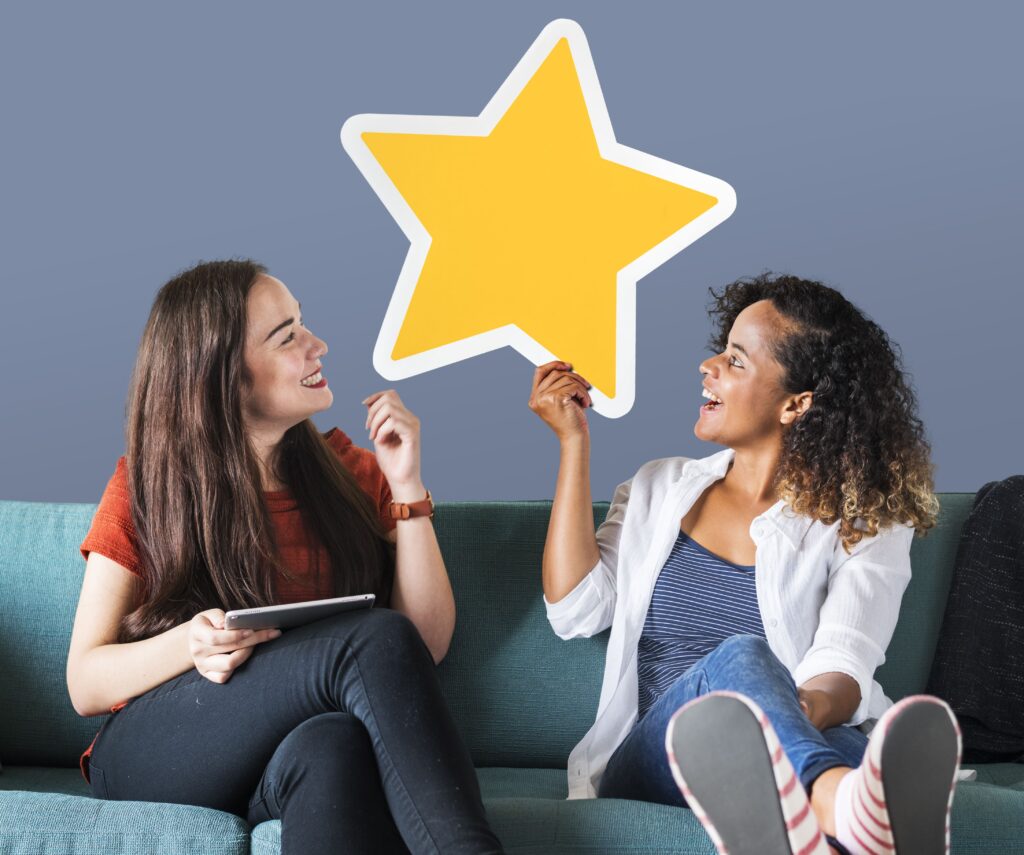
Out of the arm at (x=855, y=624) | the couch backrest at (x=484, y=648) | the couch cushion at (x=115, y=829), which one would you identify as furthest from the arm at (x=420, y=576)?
the arm at (x=855, y=624)

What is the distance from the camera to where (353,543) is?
6.15 feet

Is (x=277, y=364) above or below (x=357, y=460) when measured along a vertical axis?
above

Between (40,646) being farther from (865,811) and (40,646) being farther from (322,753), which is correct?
(865,811)

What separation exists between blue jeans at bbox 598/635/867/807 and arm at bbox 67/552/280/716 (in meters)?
0.53

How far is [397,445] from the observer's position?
6.31 feet

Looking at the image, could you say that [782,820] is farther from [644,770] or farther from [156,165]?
[156,165]

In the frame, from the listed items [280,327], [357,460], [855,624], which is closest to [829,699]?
[855,624]

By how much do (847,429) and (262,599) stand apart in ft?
3.08

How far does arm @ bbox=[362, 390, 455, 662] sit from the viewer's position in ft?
6.18

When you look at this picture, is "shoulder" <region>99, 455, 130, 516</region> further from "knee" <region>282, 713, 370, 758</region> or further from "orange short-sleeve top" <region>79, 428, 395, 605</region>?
"knee" <region>282, 713, 370, 758</region>

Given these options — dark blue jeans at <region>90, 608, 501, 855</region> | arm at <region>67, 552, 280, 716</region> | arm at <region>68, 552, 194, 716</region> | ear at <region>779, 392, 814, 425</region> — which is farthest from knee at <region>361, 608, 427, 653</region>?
ear at <region>779, 392, 814, 425</region>

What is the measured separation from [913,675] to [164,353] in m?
1.34

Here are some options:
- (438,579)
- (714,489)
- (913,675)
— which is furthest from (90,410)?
(913,675)

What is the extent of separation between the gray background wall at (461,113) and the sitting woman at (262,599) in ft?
2.57
